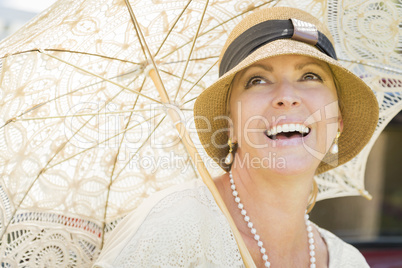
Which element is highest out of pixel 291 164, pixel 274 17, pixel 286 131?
pixel 274 17

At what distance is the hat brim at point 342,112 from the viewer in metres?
1.98

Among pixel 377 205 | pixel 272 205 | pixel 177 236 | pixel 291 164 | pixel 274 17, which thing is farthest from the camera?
pixel 377 205

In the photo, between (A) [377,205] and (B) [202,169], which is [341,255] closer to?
(B) [202,169]

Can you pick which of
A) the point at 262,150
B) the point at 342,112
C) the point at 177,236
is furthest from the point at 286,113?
the point at 177,236

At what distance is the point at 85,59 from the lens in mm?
2088

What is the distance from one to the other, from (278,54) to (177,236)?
2.76 ft

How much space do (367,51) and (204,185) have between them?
1.26 metres

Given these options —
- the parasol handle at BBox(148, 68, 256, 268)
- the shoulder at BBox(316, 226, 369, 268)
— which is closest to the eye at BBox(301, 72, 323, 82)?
the parasol handle at BBox(148, 68, 256, 268)

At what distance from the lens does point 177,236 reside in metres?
1.75

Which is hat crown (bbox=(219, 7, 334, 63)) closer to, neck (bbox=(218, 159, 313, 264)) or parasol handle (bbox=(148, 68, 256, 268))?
parasol handle (bbox=(148, 68, 256, 268))

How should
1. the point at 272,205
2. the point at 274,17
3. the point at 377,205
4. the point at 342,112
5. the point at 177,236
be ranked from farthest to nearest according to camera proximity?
the point at 377,205 < the point at 342,112 < the point at 272,205 < the point at 274,17 < the point at 177,236

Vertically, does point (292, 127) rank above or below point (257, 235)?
above

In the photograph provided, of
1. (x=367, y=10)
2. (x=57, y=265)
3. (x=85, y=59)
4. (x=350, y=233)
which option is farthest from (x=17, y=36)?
(x=350, y=233)

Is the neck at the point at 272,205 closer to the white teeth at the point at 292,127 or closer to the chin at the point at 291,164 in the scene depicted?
the chin at the point at 291,164
